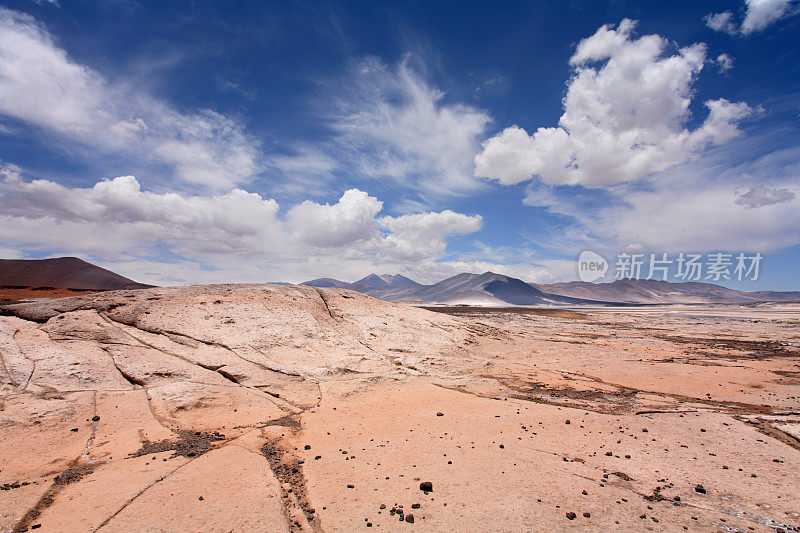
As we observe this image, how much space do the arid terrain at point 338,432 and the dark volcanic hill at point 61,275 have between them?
11820 centimetres

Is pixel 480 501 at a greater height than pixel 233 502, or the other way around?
pixel 480 501

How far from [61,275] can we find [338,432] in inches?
6066

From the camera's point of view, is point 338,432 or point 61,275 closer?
point 338,432

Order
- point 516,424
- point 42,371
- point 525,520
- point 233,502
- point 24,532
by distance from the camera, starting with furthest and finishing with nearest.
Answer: point 42,371
point 516,424
point 233,502
point 525,520
point 24,532

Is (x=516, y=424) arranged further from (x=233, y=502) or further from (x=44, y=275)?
(x=44, y=275)

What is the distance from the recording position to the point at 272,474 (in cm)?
525

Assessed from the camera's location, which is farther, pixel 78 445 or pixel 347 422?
pixel 347 422

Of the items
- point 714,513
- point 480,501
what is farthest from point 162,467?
point 714,513

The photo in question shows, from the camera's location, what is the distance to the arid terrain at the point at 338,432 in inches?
172

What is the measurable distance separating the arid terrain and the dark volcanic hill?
118 meters

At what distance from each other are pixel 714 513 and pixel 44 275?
159357 mm

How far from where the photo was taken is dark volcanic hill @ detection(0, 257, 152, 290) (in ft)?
339

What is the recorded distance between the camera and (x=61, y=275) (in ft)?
367

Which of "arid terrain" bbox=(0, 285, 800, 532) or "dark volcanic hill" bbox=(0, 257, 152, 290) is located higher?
"arid terrain" bbox=(0, 285, 800, 532)
